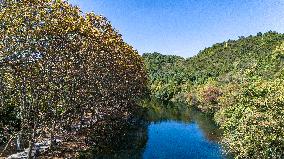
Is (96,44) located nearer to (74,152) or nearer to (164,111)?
(74,152)

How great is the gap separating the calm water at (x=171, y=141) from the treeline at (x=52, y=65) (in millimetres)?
5589

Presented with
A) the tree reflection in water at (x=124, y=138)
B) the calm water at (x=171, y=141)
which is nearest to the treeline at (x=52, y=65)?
the tree reflection in water at (x=124, y=138)

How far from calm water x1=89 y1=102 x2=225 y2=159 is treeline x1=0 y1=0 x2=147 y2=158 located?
5589 mm

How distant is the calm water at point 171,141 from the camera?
68.0 m

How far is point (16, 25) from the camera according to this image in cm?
3669

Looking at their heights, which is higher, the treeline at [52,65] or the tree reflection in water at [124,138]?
the treeline at [52,65]

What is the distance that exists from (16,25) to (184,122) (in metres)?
87.6

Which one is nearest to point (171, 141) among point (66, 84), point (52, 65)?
point (66, 84)

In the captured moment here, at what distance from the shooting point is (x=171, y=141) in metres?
85.9

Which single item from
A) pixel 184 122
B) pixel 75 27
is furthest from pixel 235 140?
pixel 184 122

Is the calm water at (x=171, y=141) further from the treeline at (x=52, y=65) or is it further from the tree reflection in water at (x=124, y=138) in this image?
the treeline at (x=52, y=65)

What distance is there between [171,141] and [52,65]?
47303mm

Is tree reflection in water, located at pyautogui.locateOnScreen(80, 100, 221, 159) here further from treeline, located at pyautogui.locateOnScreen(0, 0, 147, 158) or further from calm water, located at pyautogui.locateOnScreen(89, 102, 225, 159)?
treeline, located at pyautogui.locateOnScreen(0, 0, 147, 158)

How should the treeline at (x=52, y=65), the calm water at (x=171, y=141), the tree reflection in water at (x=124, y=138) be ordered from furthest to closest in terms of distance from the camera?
A: 1. the calm water at (x=171, y=141)
2. the tree reflection in water at (x=124, y=138)
3. the treeline at (x=52, y=65)
